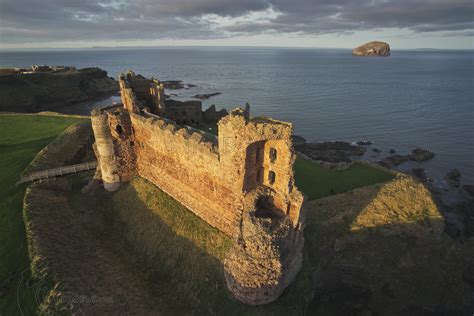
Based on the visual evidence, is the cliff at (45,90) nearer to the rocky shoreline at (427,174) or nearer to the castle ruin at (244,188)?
the castle ruin at (244,188)

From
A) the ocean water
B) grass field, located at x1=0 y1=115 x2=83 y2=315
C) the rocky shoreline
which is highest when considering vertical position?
grass field, located at x1=0 y1=115 x2=83 y2=315

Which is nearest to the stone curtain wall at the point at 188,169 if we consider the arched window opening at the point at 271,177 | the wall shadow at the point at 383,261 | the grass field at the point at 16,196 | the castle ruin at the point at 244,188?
the castle ruin at the point at 244,188

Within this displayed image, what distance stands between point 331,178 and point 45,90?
72232 millimetres

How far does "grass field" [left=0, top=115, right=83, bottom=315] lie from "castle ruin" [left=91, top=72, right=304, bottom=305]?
7419mm

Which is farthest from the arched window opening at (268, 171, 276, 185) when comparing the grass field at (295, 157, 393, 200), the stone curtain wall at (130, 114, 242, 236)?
the grass field at (295, 157, 393, 200)

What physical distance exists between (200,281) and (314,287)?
6.92 m

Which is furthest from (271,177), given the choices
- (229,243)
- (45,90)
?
(45,90)

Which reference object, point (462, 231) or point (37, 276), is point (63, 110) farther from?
point (462, 231)

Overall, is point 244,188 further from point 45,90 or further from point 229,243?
point 45,90

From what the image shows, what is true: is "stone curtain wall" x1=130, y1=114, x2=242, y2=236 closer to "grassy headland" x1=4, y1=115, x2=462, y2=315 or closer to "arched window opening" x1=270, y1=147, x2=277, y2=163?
"grassy headland" x1=4, y1=115, x2=462, y2=315

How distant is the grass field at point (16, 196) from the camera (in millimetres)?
13338

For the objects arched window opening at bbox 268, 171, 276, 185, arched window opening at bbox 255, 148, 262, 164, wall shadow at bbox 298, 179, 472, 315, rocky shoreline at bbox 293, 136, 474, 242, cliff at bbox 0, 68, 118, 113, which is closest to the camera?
arched window opening at bbox 255, 148, 262, 164

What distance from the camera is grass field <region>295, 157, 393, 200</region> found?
2055cm

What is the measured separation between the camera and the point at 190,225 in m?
18.5
